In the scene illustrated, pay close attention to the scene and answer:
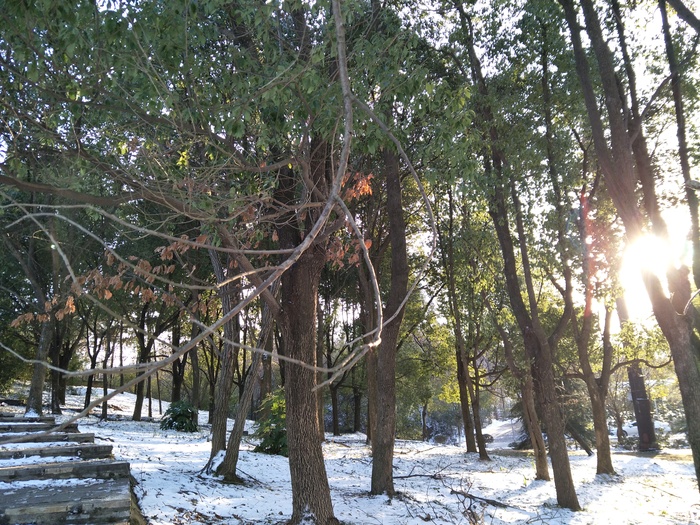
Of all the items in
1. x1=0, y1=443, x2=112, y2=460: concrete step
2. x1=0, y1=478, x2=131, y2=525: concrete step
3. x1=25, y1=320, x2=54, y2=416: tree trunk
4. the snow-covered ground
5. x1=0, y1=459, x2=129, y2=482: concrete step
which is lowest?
the snow-covered ground

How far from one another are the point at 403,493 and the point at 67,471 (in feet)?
16.7

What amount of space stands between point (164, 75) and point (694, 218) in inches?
304

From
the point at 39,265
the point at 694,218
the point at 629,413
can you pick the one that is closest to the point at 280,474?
the point at 694,218

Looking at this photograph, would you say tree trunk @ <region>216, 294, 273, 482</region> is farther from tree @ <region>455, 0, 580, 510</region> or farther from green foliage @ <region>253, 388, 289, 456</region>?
tree @ <region>455, 0, 580, 510</region>

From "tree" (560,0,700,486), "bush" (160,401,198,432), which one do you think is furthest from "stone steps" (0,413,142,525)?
"bush" (160,401,198,432)

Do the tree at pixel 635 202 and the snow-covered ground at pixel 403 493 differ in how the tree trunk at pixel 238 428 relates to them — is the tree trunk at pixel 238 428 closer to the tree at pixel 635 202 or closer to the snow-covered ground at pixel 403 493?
the snow-covered ground at pixel 403 493

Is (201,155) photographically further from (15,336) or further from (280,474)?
(15,336)

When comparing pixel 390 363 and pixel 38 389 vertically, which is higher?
pixel 390 363

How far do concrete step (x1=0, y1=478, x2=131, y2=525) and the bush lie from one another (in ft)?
40.3

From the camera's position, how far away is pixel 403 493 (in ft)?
27.5

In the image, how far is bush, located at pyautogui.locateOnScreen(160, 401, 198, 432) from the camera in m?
16.7

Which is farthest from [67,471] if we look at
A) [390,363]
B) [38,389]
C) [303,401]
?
[38,389]

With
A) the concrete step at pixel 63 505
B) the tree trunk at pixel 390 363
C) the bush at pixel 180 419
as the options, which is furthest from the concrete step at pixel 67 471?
the bush at pixel 180 419

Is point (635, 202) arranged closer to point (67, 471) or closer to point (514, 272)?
point (514, 272)
